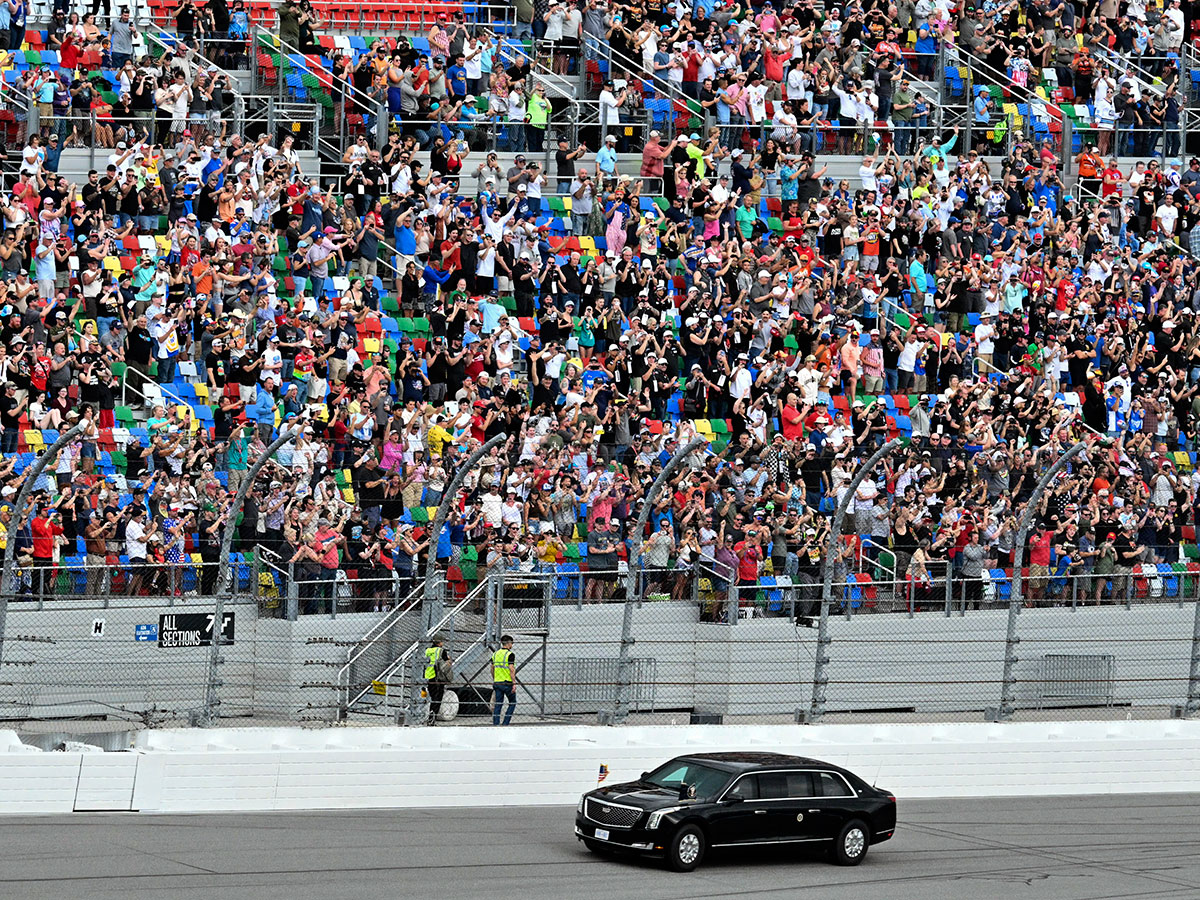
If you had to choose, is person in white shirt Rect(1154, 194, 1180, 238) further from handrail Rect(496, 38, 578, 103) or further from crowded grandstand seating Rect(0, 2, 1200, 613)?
handrail Rect(496, 38, 578, 103)

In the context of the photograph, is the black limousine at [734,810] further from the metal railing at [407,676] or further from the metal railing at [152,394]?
Answer: the metal railing at [152,394]

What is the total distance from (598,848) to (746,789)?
1.36 meters

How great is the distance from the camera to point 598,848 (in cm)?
1936

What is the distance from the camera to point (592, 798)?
759 inches

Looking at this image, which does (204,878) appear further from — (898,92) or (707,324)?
(898,92)

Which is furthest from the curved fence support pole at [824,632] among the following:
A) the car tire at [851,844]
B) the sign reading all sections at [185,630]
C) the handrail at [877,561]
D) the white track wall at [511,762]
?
the sign reading all sections at [185,630]

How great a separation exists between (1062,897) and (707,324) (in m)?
13.1

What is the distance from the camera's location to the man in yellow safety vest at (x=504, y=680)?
2260cm

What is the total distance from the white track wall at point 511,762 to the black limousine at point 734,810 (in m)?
2.36

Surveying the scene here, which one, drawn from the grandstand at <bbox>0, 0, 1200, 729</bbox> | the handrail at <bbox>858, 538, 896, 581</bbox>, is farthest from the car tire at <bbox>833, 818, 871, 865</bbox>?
the handrail at <bbox>858, 538, 896, 581</bbox>

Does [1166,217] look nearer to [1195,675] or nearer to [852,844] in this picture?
[1195,675]

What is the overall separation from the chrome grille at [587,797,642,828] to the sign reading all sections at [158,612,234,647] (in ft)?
14.4

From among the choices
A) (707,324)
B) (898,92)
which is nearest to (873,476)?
(707,324)

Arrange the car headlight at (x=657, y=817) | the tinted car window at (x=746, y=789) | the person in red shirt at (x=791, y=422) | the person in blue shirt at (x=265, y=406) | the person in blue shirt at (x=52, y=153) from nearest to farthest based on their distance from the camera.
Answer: the car headlight at (x=657, y=817) → the tinted car window at (x=746, y=789) → the person in blue shirt at (x=265, y=406) → the person in red shirt at (x=791, y=422) → the person in blue shirt at (x=52, y=153)
